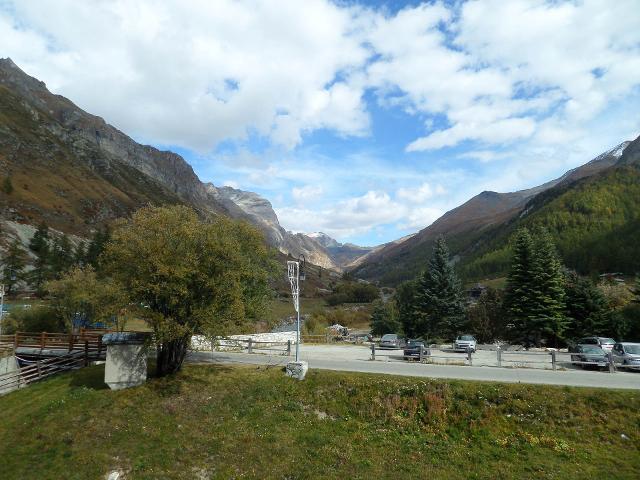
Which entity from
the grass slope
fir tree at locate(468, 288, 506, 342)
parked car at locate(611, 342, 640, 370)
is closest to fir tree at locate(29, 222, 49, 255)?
the grass slope

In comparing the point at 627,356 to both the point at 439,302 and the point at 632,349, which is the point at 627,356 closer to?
the point at 632,349

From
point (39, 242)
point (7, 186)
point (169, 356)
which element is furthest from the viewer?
point (7, 186)

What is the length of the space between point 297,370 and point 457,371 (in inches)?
351

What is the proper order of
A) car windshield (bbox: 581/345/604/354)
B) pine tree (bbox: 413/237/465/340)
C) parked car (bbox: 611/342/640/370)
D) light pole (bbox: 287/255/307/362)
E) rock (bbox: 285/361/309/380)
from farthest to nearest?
pine tree (bbox: 413/237/465/340), car windshield (bbox: 581/345/604/354), light pole (bbox: 287/255/307/362), parked car (bbox: 611/342/640/370), rock (bbox: 285/361/309/380)

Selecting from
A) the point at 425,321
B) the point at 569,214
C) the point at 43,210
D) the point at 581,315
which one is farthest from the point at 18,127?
the point at 569,214

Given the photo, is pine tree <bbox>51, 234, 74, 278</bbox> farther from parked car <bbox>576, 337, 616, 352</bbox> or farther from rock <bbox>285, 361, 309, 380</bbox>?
parked car <bbox>576, 337, 616, 352</bbox>

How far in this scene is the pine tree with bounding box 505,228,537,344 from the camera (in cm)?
4362

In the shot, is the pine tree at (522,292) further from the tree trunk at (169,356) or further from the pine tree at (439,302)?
the tree trunk at (169,356)

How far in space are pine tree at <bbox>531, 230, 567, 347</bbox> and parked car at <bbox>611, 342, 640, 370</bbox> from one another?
1546cm

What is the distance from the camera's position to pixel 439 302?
5091 centimetres

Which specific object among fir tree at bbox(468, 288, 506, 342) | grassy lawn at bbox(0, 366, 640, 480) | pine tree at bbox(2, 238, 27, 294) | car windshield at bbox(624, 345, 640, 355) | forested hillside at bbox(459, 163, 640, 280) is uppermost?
forested hillside at bbox(459, 163, 640, 280)

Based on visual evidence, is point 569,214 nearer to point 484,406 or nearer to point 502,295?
point 502,295

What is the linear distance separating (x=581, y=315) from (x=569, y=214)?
133058 mm

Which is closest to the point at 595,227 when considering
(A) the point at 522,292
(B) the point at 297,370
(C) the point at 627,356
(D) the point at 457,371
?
(A) the point at 522,292
